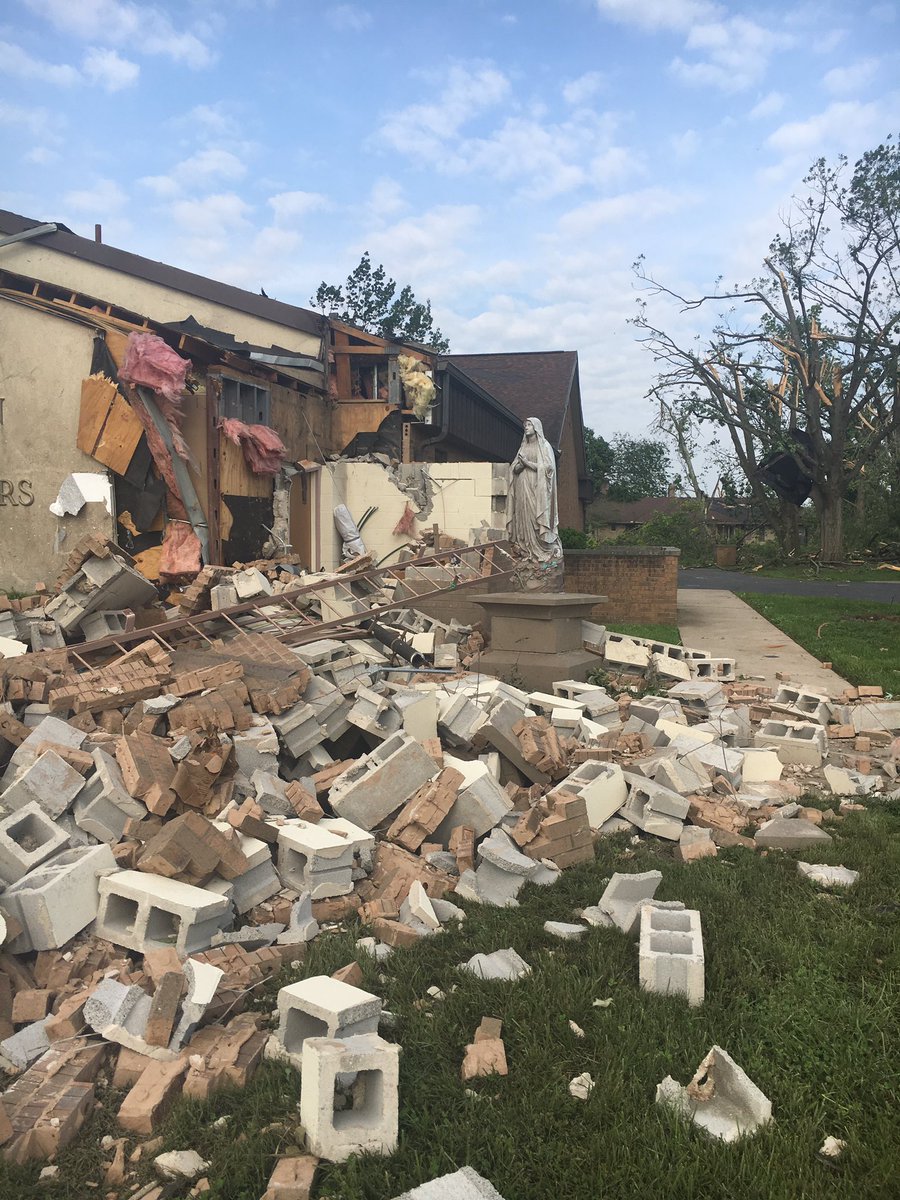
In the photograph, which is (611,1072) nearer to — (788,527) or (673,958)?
(673,958)

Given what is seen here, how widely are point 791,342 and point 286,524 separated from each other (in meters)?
20.0

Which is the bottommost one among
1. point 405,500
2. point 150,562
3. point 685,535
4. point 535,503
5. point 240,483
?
point 685,535

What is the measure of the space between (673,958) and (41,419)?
10858 millimetres

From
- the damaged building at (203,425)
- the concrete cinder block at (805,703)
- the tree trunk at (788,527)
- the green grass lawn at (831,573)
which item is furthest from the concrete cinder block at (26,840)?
the tree trunk at (788,527)

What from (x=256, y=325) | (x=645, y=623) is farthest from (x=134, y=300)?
(x=645, y=623)

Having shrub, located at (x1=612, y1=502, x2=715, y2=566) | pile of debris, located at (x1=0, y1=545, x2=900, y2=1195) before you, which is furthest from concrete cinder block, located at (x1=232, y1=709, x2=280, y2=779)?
shrub, located at (x1=612, y1=502, x2=715, y2=566)

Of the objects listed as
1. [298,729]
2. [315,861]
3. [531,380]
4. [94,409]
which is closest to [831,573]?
[531,380]

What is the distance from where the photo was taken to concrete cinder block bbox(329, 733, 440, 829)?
5176 millimetres

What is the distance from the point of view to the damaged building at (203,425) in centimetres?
1128

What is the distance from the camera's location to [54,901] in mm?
3867

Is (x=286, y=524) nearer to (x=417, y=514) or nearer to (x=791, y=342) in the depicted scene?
(x=417, y=514)

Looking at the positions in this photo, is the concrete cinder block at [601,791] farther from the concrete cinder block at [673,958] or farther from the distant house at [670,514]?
the distant house at [670,514]

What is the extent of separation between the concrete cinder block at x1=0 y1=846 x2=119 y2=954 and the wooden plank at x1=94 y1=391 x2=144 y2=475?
26.7 feet

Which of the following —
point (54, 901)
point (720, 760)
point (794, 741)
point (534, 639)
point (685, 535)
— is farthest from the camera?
point (685, 535)
